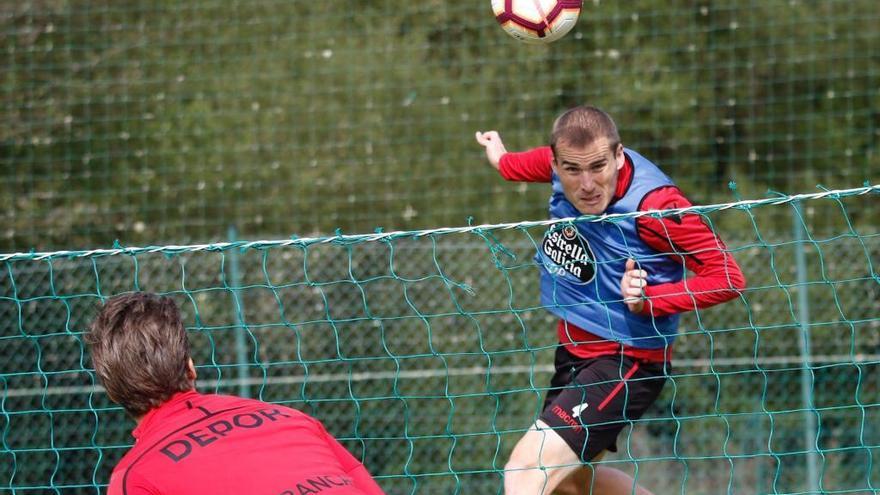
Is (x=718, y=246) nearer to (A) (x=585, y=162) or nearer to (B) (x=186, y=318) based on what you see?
(A) (x=585, y=162)

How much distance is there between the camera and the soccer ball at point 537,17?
4867 millimetres

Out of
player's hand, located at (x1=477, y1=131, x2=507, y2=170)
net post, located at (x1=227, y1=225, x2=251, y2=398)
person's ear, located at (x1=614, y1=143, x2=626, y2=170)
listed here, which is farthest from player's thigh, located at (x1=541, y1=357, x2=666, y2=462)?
net post, located at (x1=227, y1=225, x2=251, y2=398)

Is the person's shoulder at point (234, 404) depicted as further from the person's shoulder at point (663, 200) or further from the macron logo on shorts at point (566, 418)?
the person's shoulder at point (663, 200)

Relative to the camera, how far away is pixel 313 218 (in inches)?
424

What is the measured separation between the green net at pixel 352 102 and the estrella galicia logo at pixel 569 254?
5.80 metres

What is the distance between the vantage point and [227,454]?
2.74 meters

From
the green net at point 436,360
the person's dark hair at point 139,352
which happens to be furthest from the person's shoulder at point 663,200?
the green net at point 436,360

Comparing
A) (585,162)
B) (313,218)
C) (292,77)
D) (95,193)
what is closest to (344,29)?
(292,77)

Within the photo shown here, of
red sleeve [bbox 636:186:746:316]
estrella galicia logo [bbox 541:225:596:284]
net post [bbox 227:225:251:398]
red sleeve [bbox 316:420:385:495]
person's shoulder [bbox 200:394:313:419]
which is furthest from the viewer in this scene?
net post [bbox 227:225:251:398]

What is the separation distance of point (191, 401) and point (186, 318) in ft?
18.4

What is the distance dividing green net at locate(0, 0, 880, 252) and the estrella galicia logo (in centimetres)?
580

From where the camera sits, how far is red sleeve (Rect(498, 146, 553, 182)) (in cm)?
468

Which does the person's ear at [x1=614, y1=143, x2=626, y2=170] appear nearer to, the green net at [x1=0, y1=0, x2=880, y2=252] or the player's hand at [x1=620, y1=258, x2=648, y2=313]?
the player's hand at [x1=620, y1=258, x2=648, y2=313]

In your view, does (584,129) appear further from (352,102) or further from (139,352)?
(352,102)
